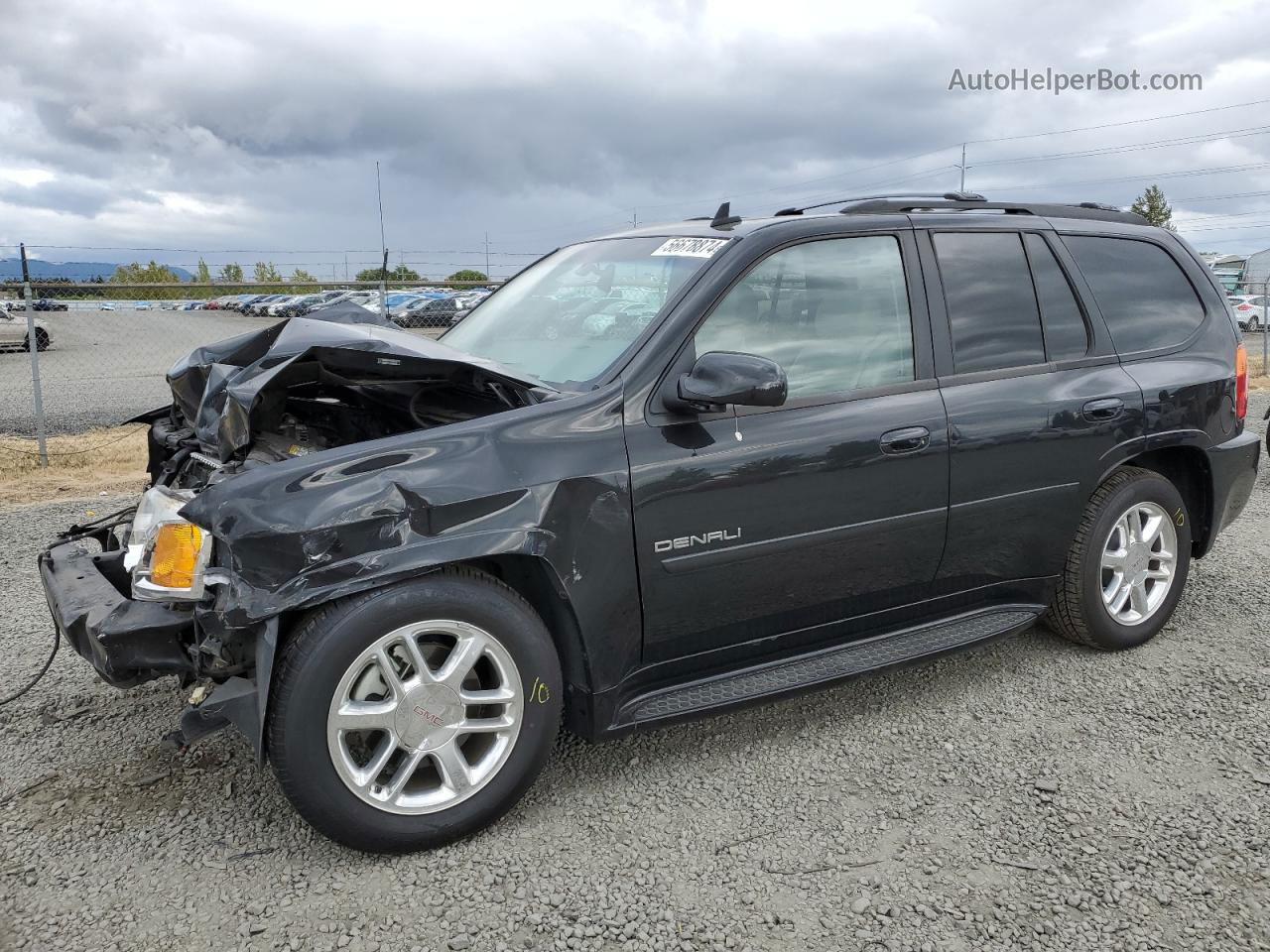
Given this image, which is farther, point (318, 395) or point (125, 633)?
point (318, 395)

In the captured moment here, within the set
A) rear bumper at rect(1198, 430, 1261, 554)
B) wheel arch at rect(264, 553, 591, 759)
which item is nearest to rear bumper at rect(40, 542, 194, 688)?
wheel arch at rect(264, 553, 591, 759)

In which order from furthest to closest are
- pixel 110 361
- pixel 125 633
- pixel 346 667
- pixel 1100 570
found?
pixel 110 361 → pixel 1100 570 → pixel 125 633 → pixel 346 667

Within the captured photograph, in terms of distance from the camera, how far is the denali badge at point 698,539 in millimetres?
3027

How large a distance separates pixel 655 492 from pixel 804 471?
1.77ft

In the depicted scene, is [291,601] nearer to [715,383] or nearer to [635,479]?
[635,479]

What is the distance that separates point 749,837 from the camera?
2.93m

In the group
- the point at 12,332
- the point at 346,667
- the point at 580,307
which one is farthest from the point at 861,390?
the point at 12,332

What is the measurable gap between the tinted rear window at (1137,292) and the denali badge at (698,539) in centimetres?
205

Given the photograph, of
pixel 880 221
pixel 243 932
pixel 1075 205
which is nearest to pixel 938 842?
pixel 243 932

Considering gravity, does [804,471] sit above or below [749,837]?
above

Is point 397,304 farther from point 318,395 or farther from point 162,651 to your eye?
point 162,651

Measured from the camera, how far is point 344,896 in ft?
8.75

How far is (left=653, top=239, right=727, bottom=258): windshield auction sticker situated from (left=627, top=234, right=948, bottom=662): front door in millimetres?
183

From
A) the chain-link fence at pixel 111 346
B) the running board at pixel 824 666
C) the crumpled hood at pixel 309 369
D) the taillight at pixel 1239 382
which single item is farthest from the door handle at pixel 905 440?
the chain-link fence at pixel 111 346
